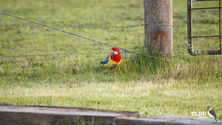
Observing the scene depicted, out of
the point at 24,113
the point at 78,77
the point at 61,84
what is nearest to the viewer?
the point at 24,113

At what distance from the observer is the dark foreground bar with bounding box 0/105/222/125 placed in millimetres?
2672

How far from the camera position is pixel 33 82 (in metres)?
5.22

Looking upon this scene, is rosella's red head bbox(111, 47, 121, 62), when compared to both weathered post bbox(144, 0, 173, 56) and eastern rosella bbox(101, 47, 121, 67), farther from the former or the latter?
weathered post bbox(144, 0, 173, 56)

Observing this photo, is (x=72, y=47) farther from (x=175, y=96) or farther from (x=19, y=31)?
(x=175, y=96)

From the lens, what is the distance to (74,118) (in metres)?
2.85

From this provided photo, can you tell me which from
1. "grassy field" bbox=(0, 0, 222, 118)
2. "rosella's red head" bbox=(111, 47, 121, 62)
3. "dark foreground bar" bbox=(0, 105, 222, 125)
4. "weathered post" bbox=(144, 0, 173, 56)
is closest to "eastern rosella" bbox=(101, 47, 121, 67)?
"rosella's red head" bbox=(111, 47, 121, 62)

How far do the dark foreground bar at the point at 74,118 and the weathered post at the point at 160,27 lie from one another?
2803mm

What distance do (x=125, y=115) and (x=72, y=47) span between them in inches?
273

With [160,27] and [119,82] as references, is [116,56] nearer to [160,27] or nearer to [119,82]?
[119,82]

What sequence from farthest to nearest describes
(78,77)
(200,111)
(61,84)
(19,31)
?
(19,31)
(78,77)
(61,84)
(200,111)

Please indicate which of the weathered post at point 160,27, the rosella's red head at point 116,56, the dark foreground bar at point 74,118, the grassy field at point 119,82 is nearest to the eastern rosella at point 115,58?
the rosella's red head at point 116,56


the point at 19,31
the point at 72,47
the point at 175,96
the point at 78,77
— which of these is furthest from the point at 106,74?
the point at 19,31

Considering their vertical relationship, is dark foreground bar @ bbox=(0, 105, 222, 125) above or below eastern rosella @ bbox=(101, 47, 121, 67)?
below

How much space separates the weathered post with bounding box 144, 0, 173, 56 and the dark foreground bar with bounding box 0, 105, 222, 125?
2803mm
